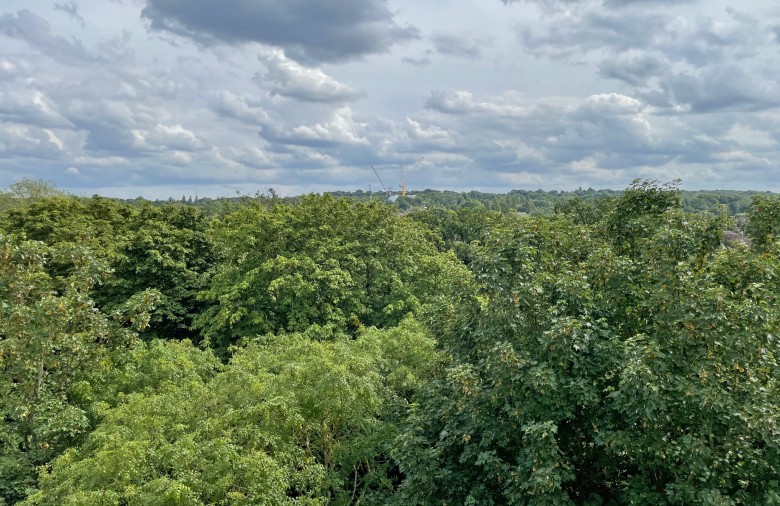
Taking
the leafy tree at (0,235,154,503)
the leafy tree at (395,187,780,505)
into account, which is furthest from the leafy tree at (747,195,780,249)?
the leafy tree at (0,235,154,503)

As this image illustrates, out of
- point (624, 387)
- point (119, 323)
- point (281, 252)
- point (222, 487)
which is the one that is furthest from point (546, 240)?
point (281, 252)

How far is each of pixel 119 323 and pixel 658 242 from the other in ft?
56.9

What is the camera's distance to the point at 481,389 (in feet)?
35.0

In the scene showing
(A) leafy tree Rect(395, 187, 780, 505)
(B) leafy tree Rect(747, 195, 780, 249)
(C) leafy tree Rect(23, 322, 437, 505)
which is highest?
(B) leafy tree Rect(747, 195, 780, 249)

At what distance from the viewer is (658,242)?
1063cm

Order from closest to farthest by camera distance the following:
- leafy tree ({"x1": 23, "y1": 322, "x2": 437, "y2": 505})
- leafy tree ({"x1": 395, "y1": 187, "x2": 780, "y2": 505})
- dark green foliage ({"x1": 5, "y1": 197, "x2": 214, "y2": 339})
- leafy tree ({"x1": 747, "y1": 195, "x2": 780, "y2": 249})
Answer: leafy tree ({"x1": 395, "y1": 187, "x2": 780, "y2": 505}) < leafy tree ({"x1": 23, "y1": 322, "x2": 437, "y2": 505}) < leafy tree ({"x1": 747, "y1": 195, "x2": 780, "y2": 249}) < dark green foliage ({"x1": 5, "y1": 197, "x2": 214, "y2": 339})

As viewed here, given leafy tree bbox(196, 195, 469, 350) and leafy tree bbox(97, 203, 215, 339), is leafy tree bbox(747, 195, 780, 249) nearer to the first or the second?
leafy tree bbox(196, 195, 469, 350)

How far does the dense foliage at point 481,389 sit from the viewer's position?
9.01 m

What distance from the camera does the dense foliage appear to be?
9.01m

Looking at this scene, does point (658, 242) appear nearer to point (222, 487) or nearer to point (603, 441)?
point (603, 441)

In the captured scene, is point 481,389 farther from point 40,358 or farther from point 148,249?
point 148,249

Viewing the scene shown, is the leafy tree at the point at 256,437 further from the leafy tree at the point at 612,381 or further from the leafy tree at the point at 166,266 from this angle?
the leafy tree at the point at 166,266

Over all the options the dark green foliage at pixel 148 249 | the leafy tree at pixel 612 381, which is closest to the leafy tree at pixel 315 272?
the dark green foliage at pixel 148 249

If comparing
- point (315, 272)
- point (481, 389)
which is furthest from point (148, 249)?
point (481, 389)
